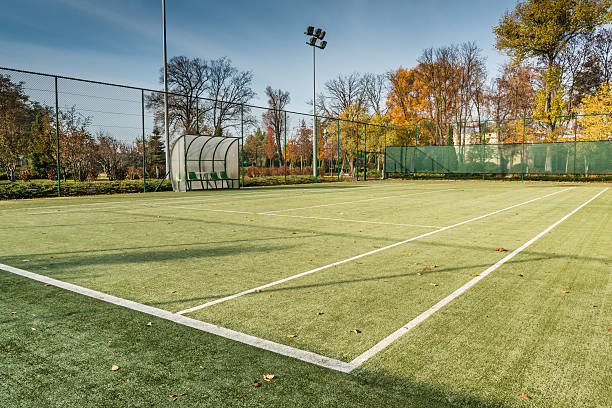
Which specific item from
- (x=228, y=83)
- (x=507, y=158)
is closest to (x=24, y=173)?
(x=228, y=83)

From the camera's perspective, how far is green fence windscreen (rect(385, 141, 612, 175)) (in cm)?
2627

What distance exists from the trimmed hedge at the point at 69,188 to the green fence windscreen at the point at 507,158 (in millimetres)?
22064

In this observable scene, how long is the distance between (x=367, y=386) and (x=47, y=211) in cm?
1155

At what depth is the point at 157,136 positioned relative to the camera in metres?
32.9

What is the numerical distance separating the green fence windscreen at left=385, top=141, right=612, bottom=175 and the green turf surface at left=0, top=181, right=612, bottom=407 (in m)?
24.2

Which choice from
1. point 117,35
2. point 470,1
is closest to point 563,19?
point 470,1

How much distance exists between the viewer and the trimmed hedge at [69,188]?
49.1 feet

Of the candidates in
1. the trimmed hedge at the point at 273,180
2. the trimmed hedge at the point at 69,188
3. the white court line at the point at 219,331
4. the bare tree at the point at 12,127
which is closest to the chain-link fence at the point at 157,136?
the bare tree at the point at 12,127

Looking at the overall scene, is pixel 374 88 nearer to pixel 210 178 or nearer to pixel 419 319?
pixel 210 178

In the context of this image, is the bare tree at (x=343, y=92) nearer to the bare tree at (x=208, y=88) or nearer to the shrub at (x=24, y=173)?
the bare tree at (x=208, y=88)

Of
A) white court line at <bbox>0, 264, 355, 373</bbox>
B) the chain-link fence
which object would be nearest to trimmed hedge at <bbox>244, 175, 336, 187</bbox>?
the chain-link fence

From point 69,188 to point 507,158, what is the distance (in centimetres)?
2837

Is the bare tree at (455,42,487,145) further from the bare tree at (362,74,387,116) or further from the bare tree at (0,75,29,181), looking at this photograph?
the bare tree at (0,75,29,181)

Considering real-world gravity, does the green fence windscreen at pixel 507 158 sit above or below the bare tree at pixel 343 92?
below
